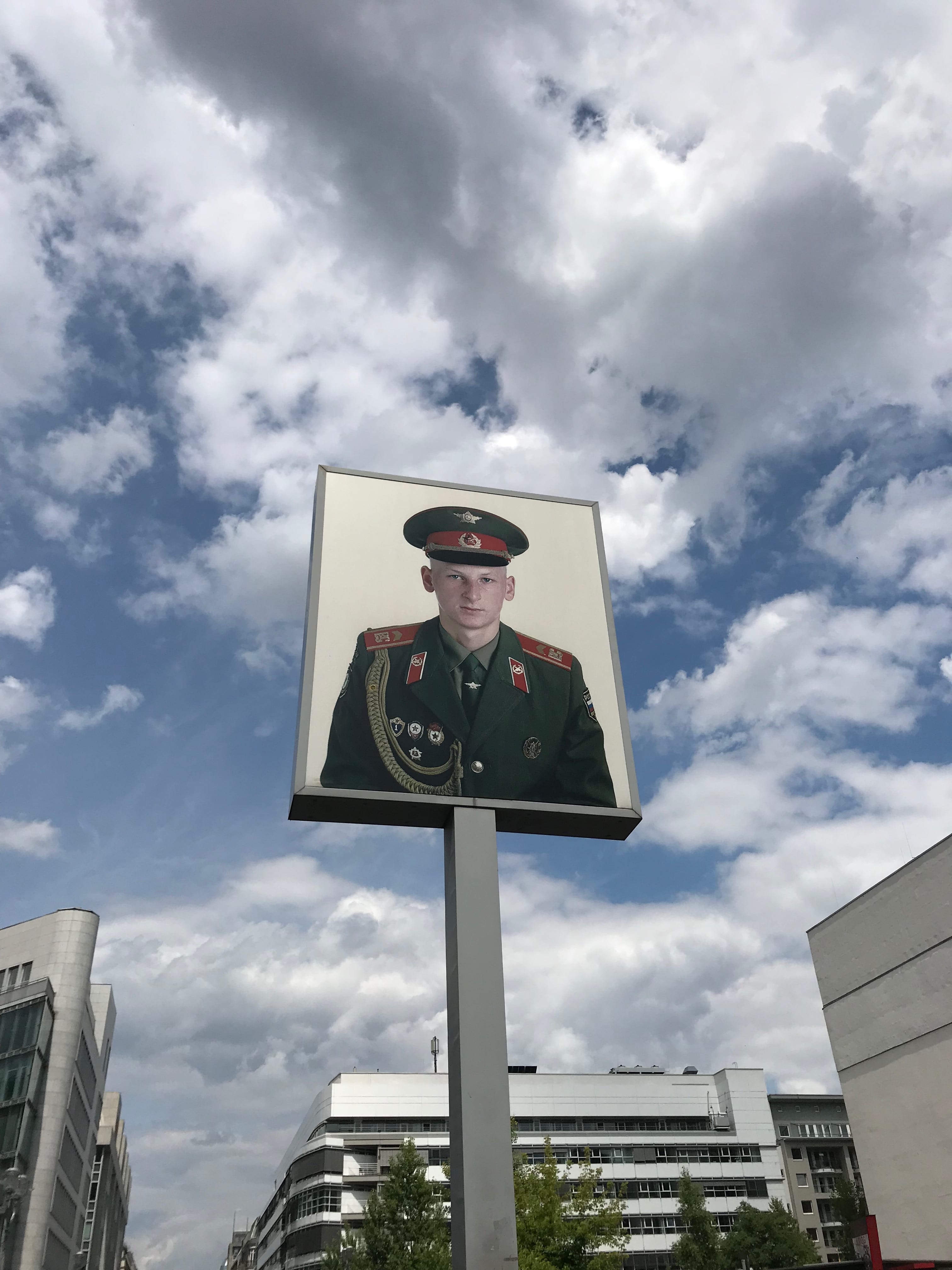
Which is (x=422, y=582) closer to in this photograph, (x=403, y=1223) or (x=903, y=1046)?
(x=903, y=1046)

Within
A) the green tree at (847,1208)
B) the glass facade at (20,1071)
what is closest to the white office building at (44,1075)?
the glass facade at (20,1071)

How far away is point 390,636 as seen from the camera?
1653 centimetres

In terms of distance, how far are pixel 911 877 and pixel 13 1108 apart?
146ft

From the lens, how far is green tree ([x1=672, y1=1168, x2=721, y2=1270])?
56.1 m

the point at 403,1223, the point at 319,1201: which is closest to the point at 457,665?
the point at 403,1223

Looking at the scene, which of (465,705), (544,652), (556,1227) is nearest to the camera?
(465,705)

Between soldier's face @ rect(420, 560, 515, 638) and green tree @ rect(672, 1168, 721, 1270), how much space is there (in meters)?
55.9

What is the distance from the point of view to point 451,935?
14.4 m

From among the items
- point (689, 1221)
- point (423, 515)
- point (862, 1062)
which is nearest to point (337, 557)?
point (423, 515)

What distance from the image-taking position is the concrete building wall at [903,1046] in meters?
28.6

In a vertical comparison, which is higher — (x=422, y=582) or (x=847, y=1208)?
(x=422, y=582)

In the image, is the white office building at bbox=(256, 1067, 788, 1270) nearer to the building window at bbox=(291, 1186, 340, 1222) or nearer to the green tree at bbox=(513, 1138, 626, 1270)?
the building window at bbox=(291, 1186, 340, 1222)

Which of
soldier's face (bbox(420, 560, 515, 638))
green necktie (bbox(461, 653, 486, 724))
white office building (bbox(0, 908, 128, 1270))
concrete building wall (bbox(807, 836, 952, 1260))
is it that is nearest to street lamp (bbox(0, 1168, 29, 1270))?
white office building (bbox(0, 908, 128, 1270))

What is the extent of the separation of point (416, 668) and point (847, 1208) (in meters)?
64.9
